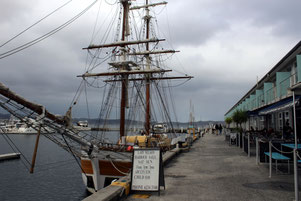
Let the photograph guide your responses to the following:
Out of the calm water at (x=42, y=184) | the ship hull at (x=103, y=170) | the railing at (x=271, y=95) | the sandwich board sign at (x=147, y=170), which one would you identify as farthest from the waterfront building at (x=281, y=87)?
the calm water at (x=42, y=184)

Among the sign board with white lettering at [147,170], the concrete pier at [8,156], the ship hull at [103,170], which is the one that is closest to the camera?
the sign board with white lettering at [147,170]

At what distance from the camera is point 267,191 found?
22.8 ft

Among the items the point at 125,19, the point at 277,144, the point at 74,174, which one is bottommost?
the point at 74,174

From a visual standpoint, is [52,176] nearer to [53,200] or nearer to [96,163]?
[53,200]

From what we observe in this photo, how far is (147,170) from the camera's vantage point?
22.8ft

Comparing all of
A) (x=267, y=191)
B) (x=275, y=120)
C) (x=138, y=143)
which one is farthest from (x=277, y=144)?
(x=275, y=120)

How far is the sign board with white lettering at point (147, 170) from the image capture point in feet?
22.2

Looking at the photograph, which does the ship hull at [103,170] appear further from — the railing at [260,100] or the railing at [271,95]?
the railing at [260,100]

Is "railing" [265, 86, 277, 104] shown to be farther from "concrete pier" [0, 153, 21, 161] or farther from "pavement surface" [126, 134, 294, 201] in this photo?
"concrete pier" [0, 153, 21, 161]

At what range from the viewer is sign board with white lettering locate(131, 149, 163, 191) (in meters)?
6.77

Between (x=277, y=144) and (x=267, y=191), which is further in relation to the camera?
(x=277, y=144)

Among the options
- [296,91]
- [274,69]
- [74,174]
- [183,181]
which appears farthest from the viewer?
[74,174]

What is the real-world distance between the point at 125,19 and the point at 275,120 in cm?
1773

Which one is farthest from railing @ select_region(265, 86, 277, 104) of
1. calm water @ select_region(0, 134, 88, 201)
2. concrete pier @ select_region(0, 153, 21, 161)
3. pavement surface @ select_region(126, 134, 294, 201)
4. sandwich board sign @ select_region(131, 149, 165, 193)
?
concrete pier @ select_region(0, 153, 21, 161)
